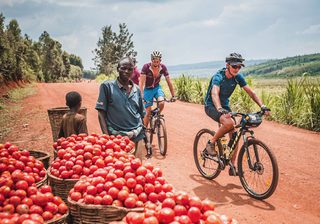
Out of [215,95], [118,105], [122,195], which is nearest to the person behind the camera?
[122,195]

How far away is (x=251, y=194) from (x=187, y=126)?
6513 mm

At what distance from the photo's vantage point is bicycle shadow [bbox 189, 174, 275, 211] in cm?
510

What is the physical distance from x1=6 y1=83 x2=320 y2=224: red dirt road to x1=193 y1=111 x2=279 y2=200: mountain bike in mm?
210

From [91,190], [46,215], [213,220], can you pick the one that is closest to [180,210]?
[213,220]

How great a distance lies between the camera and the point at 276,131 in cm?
1063

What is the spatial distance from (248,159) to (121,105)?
2379 mm

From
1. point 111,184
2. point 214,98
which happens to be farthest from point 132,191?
point 214,98

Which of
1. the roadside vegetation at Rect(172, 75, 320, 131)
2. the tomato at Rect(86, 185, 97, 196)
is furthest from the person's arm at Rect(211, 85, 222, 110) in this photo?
the roadside vegetation at Rect(172, 75, 320, 131)

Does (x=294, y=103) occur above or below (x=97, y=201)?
below

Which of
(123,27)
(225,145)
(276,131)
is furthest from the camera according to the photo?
(123,27)

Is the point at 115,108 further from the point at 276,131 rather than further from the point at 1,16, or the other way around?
the point at 1,16

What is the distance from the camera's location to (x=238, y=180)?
6312mm

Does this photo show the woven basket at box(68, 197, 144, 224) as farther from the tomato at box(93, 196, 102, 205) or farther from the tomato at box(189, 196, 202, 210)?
the tomato at box(189, 196, 202, 210)

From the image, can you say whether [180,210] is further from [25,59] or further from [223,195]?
[25,59]
